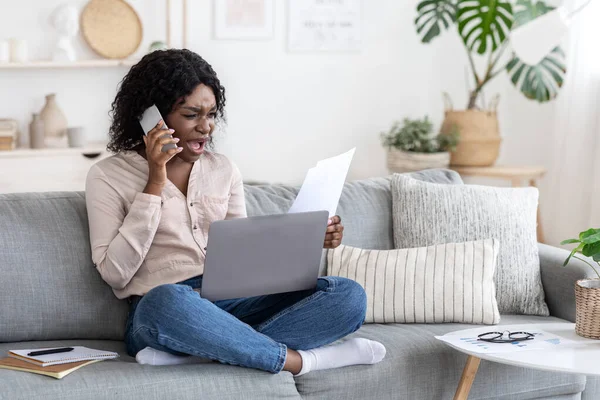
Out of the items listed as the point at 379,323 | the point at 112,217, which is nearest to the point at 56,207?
the point at 112,217

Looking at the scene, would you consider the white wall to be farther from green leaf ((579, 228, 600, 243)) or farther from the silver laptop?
green leaf ((579, 228, 600, 243))

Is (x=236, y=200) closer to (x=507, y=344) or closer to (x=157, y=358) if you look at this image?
(x=157, y=358)

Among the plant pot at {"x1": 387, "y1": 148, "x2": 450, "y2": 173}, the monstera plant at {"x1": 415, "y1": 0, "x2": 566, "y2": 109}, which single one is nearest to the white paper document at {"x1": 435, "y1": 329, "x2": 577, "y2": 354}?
the plant pot at {"x1": 387, "y1": 148, "x2": 450, "y2": 173}

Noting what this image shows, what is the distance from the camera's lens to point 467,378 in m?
2.12

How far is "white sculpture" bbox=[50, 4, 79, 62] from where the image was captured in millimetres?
4293

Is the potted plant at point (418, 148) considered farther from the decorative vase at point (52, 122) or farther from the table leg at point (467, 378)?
the table leg at point (467, 378)

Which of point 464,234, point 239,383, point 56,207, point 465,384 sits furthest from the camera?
point 464,234

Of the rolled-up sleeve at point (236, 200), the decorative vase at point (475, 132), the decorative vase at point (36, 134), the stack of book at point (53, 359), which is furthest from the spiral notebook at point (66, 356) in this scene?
the decorative vase at point (475, 132)

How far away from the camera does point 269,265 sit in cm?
206

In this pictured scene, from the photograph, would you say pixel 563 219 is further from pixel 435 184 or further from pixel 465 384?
pixel 465 384

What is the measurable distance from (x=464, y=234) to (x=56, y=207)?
118cm

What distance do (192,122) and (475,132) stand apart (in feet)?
7.93

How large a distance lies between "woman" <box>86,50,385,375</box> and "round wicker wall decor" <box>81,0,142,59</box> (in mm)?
2173

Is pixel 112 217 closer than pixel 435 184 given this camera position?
Yes
